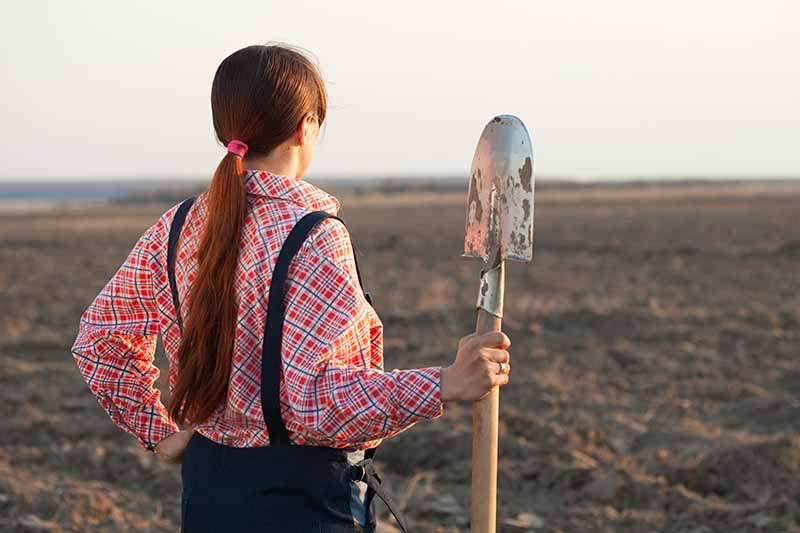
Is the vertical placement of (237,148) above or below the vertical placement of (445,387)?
above

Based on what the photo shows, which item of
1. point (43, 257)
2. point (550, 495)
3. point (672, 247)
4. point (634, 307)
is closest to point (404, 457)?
point (550, 495)

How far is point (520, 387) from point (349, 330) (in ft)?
19.8

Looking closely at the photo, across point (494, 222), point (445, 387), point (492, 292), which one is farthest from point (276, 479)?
point (494, 222)

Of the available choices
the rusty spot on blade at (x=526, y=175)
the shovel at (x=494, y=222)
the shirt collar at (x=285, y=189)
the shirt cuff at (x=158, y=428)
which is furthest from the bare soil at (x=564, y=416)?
the rusty spot on blade at (x=526, y=175)

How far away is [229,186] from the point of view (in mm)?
2037

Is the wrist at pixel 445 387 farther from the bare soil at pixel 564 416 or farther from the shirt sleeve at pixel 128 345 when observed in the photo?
the bare soil at pixel 564 416

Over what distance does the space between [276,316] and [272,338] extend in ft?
0.14

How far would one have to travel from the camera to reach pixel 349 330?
6.34ft

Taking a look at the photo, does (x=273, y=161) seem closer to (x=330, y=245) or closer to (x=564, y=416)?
(x=330, y=245)

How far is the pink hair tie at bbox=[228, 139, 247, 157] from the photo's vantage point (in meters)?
2.06

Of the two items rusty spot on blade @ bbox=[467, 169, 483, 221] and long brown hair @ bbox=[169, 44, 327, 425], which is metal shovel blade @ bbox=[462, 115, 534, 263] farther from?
long brown hair @ bbox=[169, 44, 327, 425]

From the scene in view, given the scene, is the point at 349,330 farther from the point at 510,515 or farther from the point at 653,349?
the point at 653,349

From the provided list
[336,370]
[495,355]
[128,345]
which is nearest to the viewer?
[336,370]

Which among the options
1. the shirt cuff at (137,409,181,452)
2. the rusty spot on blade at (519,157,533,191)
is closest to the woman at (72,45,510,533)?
the shirt cuff at (137,409,181,452)
